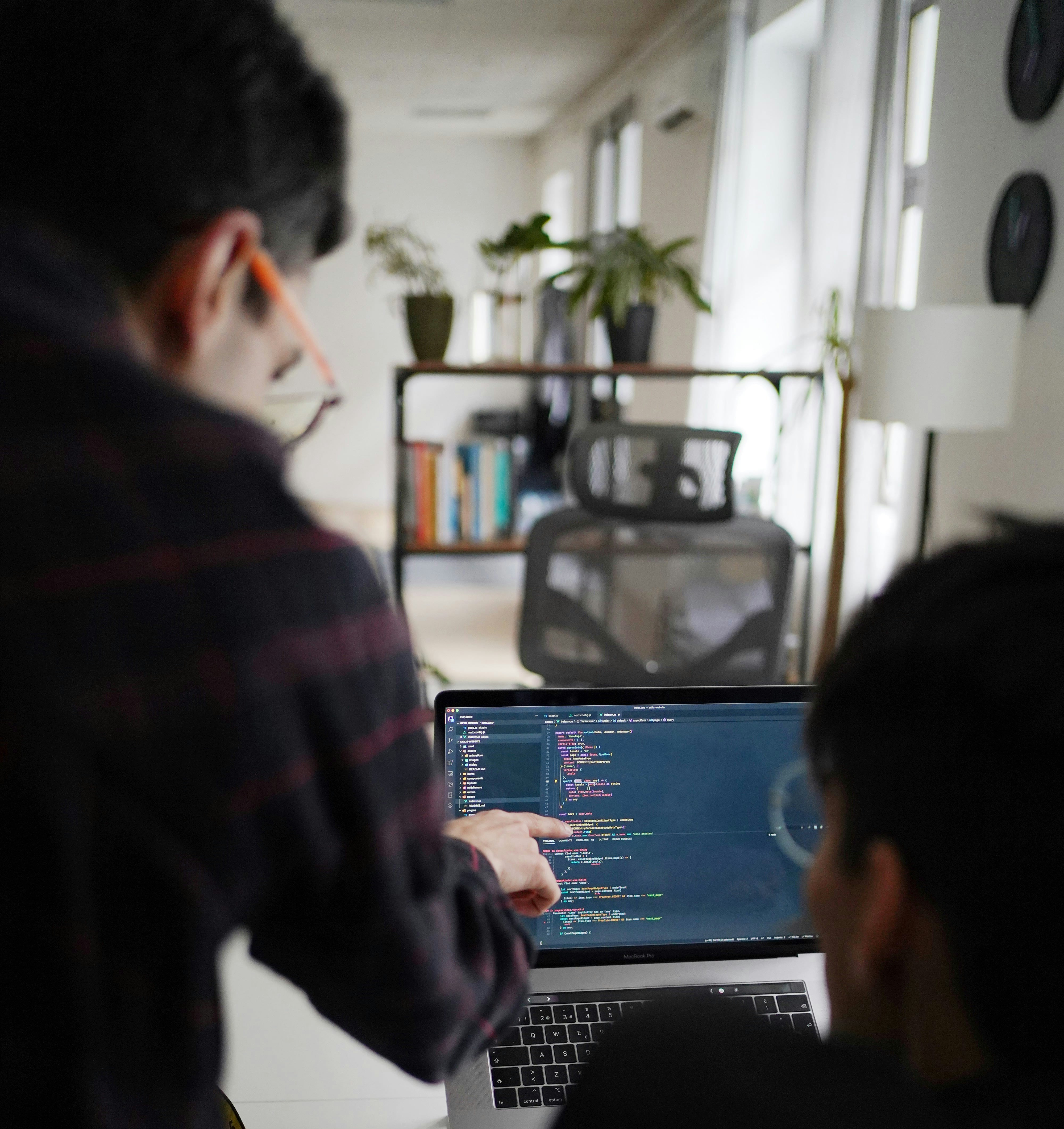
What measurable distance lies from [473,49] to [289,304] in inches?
221

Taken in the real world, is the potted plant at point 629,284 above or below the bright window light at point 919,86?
below

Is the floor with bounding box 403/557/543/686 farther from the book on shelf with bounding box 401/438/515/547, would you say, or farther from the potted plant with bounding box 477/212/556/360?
the potted plant with bounding box 477/212/556/360

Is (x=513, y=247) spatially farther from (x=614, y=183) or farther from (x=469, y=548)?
(x=614, y=183)

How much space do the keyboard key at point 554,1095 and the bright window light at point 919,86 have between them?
304cm

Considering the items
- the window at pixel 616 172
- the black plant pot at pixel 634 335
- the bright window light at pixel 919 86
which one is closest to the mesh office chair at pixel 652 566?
the black plant pot at pixel 634 335

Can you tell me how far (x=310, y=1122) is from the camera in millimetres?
933

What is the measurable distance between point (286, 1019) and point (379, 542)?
6.07 m

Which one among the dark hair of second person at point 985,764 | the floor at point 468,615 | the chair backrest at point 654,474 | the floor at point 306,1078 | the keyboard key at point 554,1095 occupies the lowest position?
the floor at point 468,615

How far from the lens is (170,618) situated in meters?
0.45

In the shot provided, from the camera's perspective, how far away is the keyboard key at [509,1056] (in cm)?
93

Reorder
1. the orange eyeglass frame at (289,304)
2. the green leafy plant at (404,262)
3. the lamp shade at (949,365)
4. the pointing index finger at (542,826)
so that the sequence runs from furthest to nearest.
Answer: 1. the green leafy plant at (404,262)
2. the lamp shade at (949,365)
3. the pointing index finger at (542,826)
4. the orange eyeglass frame at (289,304)

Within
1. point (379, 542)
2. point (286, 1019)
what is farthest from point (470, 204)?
point (286, 1019)

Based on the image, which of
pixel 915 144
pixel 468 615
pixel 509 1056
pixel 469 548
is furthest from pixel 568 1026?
pixel 468 615

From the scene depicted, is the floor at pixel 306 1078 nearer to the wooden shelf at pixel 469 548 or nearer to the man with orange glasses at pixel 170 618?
the man with orange glasses at pixel 170 618
